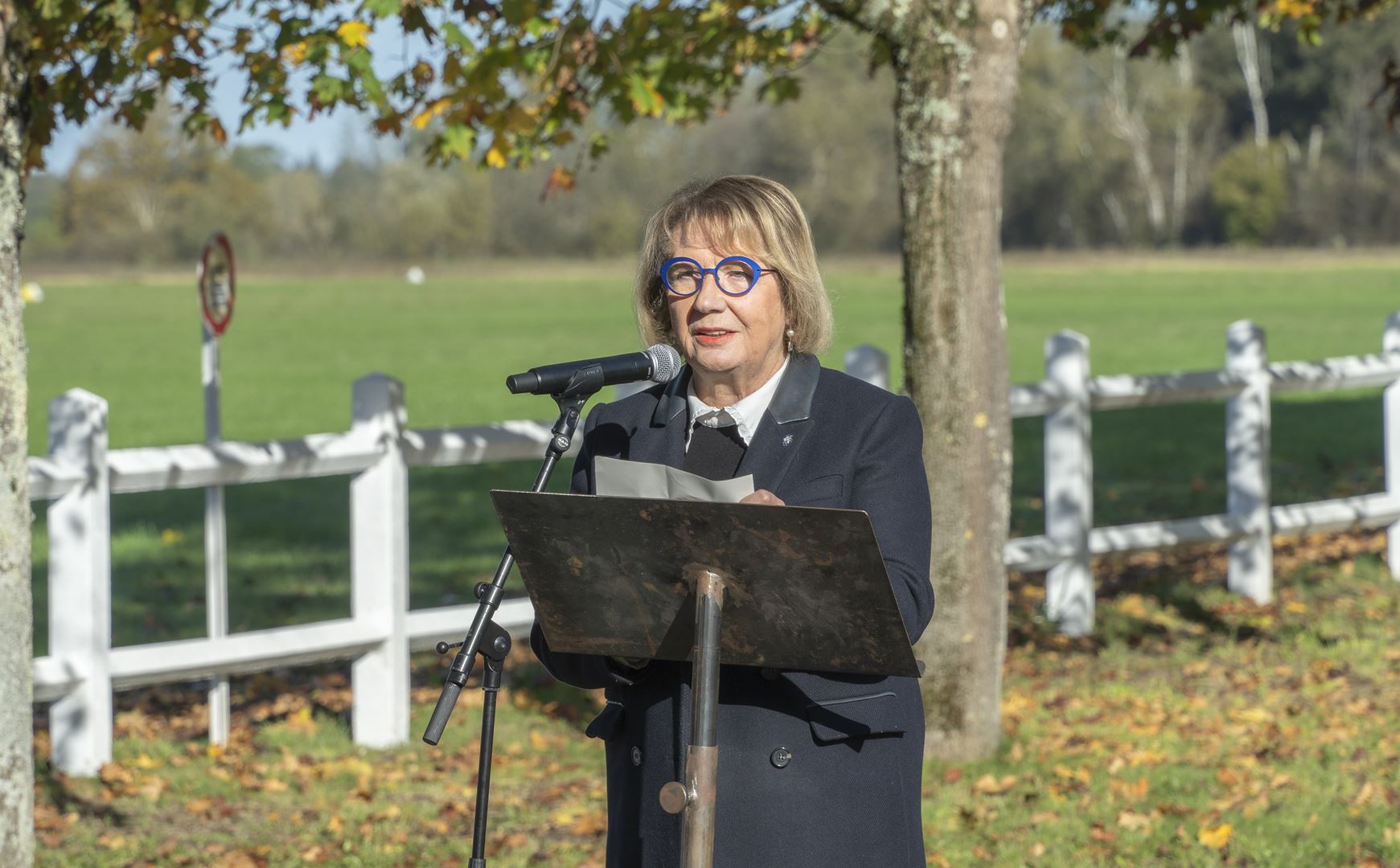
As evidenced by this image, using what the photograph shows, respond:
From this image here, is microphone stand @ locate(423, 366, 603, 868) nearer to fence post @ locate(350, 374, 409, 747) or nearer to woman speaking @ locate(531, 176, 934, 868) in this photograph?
woman speaking @ locate(531, 176, 934, 868)

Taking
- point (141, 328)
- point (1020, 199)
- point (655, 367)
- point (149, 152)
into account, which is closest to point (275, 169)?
point (149, 152)

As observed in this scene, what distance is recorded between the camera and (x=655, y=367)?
309 cm

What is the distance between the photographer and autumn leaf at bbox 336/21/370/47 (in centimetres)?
654

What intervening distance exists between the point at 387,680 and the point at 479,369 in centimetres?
2406

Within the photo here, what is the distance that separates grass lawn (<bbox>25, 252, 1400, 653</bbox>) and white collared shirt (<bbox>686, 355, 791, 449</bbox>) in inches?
27.0

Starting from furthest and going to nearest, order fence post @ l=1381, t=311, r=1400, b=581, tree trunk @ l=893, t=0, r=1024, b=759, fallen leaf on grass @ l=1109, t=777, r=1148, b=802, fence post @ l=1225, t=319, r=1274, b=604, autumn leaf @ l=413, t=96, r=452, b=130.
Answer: fence post @ l=1381, t=311, r=1400, b=581, fence post @ l=1225, t=319, r=1274, b=604, autumn leaf @ l=413, t=96, r=452, b=130, tree trunk @ l=893, t=0, r=1024, b=759, fallen leaf on grass @ l=1109, t=777, r=1148, b=802

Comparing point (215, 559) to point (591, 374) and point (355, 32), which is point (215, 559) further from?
point (591, 374)

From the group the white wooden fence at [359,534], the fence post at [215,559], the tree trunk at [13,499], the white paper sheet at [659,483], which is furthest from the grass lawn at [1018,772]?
the white paper sheet at [659,483]

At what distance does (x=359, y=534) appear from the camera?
725 centimetres

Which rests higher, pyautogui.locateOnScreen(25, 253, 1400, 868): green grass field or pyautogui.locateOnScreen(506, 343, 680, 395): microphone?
pyautogui.locateOnScreen(506, 343, 680, 395): microphone

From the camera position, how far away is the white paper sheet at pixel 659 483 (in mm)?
2711

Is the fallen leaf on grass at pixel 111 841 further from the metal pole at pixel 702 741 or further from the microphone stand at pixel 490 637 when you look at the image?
the metal pole at pixel 702 741

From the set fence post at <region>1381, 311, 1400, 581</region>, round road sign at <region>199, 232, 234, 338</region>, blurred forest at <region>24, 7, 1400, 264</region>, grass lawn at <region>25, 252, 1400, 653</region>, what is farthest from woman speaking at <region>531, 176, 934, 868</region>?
blurred forest at <region>24, 7, 1400, 264</region>

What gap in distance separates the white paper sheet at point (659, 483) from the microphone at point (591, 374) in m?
0.18
